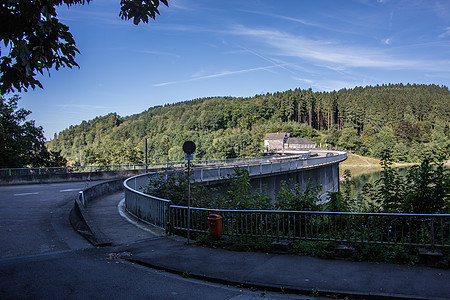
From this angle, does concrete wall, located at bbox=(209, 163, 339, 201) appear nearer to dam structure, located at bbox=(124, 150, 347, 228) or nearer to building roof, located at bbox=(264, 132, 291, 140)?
dam structure, located at bbox=(124, 150, 347, 228)

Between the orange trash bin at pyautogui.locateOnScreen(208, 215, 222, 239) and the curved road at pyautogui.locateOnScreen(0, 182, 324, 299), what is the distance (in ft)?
7.98

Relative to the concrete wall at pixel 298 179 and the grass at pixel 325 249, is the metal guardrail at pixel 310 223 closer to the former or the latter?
the grass at pixel 325 249

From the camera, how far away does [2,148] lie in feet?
130

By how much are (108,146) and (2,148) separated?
141ft

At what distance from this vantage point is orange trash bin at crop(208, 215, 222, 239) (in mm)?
9422

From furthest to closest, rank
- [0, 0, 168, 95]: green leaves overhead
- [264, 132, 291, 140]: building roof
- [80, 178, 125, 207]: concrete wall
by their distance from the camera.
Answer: [264, 132, 291, 140]: building roof, [80, 178, 125, 207]: concrete wall, [0, 0, 168, 95]: green leaves overhead

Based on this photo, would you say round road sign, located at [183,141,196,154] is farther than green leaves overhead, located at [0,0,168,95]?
Yes

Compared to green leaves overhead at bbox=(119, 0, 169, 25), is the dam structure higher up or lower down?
lower down

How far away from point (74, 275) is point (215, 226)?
3.77m

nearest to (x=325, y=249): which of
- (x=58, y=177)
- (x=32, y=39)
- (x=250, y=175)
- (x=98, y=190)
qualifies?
(x=32, y=39)

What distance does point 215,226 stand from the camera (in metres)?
9.42

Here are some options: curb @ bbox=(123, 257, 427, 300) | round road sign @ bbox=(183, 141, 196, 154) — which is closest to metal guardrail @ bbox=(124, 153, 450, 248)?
round road sign @ bbox=(183, 141, 196, 154)

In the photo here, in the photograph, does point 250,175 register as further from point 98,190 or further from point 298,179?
point 98,190

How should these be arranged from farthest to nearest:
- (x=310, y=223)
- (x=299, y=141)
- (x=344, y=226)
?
(x=299, y=141) < (x=344, y=226) < (x=310, y=223)
